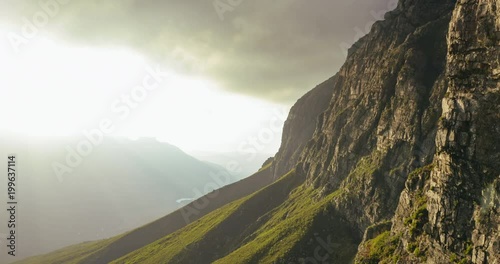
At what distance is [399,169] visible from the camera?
4053 inches

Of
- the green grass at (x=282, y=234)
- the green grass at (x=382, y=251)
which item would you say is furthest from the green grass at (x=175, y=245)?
the green grass at (x=382, y=251)

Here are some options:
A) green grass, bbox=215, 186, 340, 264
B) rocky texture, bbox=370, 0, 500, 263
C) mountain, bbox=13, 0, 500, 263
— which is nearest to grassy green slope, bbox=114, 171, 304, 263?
mountain, bbox=13, 0, 500, 263

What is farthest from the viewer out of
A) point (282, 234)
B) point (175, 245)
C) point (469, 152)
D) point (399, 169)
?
point (175, 245)

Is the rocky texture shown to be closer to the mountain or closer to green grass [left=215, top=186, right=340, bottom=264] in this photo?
the mountain

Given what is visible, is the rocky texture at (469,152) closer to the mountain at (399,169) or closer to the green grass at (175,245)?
the mountain at (399,169)

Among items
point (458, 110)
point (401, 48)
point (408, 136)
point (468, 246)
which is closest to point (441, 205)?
point (468, 246)

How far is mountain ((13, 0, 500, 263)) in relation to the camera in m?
43.9

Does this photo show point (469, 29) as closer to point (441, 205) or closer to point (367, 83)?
point (441, 205)

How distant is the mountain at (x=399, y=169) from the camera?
43906 millimetres

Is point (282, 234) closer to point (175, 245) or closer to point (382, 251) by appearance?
point (382, 251)

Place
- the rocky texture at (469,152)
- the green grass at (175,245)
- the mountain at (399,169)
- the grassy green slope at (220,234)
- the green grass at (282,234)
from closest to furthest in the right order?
the rocky texture at (469,152) → the mountain at (399,169) → the green grass at (282,234) → the grassy green slope at (220,234) → the green grass at (175,245)

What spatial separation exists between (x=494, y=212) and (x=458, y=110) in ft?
50.2

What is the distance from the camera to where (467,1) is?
46.8 meters

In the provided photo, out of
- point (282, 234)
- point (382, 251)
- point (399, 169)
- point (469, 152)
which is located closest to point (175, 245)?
point (282, 234)
